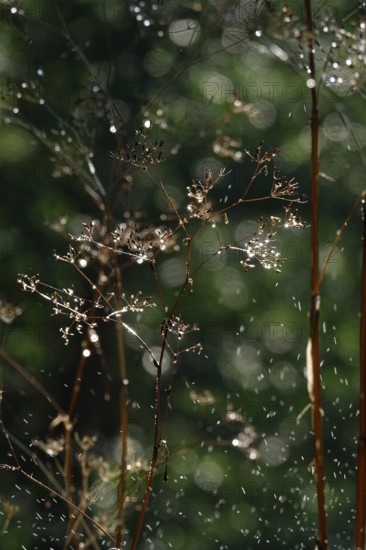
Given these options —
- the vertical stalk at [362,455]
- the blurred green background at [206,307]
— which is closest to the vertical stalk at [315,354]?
the vertical stalk at [362,455]

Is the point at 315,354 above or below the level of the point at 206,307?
below

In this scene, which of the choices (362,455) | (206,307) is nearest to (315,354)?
(362,455)

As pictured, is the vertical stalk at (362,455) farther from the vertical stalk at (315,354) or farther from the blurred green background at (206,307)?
the blurred green background at (206,307)

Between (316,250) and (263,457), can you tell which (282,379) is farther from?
(316,250)

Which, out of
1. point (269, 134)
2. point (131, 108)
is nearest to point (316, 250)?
point (131, 108)

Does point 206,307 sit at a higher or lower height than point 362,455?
higher

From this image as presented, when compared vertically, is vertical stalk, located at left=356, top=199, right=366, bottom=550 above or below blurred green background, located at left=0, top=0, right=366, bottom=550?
below

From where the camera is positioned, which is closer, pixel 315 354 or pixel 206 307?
pixel 315 354

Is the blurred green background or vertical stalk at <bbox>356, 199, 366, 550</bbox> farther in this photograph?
the blurred green background

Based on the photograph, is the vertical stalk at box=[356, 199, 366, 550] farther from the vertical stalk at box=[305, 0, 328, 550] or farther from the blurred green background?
the blurred green background

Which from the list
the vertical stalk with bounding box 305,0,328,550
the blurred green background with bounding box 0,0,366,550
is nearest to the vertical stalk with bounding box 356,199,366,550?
the vertical stalk with bounding box 305,0,328,550

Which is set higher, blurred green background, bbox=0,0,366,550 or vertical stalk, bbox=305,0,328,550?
blurred green background, bbox=0,0,366,550

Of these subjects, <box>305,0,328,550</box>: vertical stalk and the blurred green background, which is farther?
the blurred green background

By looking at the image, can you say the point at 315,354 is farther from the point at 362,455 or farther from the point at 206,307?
the point at 206,307
